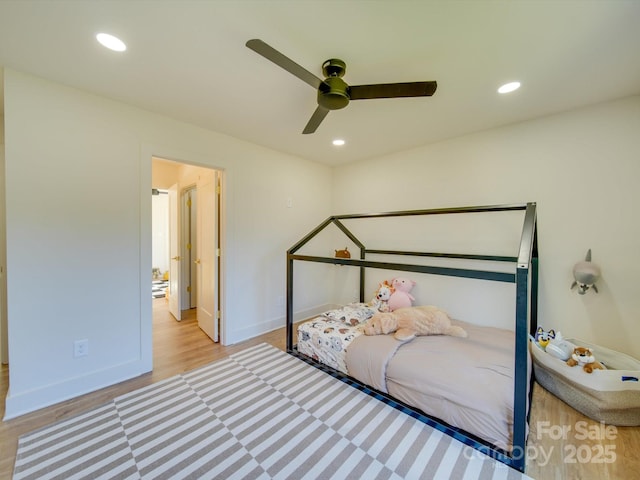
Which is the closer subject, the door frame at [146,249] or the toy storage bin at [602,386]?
the toy storage bin at [602,386]

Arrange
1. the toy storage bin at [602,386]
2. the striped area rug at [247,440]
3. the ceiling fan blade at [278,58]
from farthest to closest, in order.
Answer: the toy storage bin at [602,386], the striped area rug at [247,440], the ceiling fan blade at [278,58]

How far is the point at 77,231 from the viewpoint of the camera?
1.94 meters

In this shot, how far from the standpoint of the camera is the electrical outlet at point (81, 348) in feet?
6.37

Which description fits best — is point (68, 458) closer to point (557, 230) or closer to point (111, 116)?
point (111, 116)

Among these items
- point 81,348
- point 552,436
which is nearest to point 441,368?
point 552,436

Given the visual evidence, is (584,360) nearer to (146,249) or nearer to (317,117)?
(317,117)

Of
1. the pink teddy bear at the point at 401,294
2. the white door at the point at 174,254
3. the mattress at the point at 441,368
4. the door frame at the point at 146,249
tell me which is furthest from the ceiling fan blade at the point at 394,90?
the white door at the point at 174,254

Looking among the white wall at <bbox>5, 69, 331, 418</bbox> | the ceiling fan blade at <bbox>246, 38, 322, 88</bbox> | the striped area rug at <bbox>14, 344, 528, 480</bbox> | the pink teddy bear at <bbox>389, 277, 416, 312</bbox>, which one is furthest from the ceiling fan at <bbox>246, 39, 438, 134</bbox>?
the pink teddy bear at <bbox>389, 277, 416, 312</bbox>

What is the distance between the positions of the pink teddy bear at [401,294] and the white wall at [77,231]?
2456 millimetres

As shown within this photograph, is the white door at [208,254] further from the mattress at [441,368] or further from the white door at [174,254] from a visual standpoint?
the mattress at [441,368]

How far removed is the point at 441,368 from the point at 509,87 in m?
2.06

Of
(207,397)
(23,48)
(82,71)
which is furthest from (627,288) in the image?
(23,48)

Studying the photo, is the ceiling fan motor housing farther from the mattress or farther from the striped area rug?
the striped area rug

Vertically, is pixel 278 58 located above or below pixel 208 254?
above
